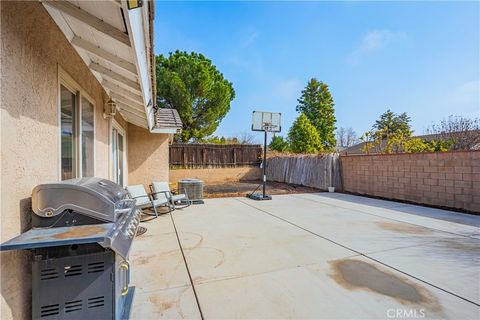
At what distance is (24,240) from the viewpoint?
1527 mm

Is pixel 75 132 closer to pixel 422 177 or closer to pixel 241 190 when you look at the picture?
pixel 241 190

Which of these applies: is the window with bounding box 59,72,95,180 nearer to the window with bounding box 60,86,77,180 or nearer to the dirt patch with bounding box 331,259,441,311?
the window with bounding box 60,86,77,180

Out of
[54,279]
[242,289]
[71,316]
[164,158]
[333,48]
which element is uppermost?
[333,48]

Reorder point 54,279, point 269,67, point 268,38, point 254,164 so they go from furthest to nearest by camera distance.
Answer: point 254,164, point 269,67, point 268,38, point 54,279

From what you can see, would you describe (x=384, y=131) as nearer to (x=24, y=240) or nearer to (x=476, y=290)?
(x=476, y=290)

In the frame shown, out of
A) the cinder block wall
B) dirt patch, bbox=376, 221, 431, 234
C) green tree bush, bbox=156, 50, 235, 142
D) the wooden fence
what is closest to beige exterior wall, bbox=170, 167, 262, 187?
the wooden fence

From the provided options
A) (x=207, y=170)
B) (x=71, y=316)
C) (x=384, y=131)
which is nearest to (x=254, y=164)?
(x=207, y=170)

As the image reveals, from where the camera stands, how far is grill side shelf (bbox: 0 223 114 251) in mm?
1473

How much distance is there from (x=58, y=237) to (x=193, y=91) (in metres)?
16.2

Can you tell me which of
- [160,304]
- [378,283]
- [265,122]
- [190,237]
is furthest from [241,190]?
[160,304]

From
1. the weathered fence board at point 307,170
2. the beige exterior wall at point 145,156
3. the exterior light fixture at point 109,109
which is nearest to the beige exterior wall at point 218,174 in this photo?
the weathered fence board at point 307,170

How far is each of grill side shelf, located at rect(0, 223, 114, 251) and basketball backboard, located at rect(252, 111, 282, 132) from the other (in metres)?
8.08

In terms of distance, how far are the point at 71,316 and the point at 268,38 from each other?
11165 millimetres

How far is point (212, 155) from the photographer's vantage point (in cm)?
1647
